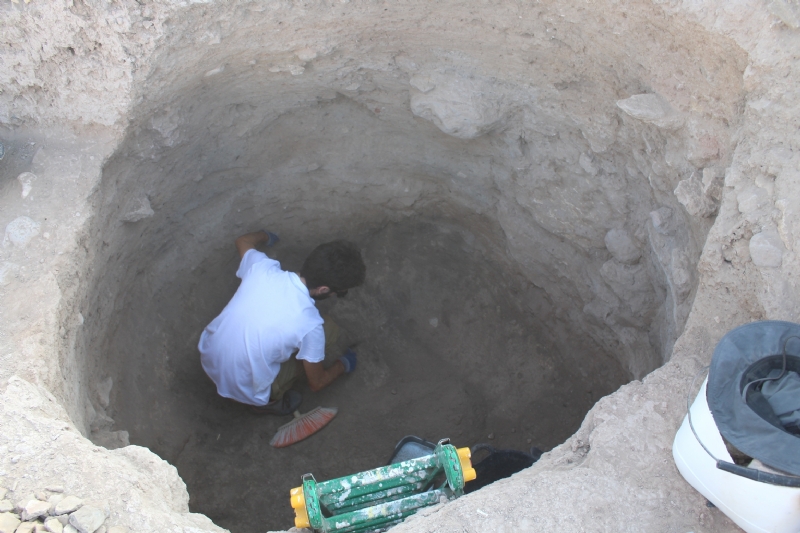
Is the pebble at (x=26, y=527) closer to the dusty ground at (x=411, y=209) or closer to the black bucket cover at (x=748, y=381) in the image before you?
the dusty ground at (x=411, y=209)

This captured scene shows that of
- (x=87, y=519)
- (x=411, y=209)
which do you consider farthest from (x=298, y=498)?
(x=411, y=209)

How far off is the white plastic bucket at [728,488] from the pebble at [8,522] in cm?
181

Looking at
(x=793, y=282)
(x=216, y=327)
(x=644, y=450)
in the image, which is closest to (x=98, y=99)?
(x=216, y=327)

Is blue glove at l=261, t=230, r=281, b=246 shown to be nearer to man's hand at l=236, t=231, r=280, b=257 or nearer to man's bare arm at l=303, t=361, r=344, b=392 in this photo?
man's hand at l=236, t=231, r=280, b=257

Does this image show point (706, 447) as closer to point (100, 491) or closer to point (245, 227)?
point (100, 491)

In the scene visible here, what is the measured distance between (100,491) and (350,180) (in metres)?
2.37

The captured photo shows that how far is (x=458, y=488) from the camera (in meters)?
1.89

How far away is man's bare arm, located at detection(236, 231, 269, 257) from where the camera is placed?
336cm

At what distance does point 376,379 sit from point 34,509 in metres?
2.34

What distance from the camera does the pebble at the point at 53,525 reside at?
152 cm

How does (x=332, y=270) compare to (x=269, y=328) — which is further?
(x=332, y=270)

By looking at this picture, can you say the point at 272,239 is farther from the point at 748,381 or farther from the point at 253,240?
the point at 748,381

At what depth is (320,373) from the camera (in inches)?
131

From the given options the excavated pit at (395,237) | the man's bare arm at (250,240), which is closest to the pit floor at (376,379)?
the excavated pit at (395,237)
